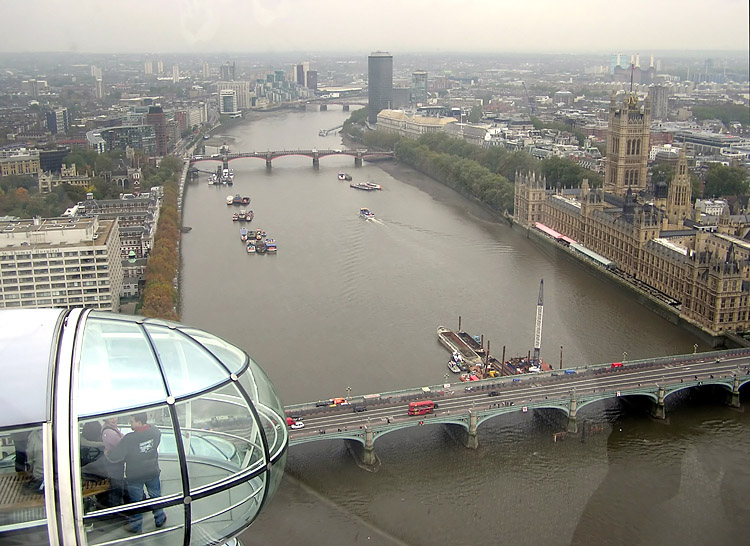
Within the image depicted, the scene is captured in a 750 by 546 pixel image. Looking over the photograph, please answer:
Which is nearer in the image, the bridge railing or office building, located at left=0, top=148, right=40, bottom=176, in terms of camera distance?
the bridge railing

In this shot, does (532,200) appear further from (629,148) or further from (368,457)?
(368,457)

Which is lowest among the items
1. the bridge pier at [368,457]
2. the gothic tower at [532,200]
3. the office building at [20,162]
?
the bridge pier at [368,457]

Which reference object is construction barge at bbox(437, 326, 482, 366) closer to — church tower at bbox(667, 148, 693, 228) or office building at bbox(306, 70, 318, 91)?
church tower at bbox(667, 148, 693, 228)

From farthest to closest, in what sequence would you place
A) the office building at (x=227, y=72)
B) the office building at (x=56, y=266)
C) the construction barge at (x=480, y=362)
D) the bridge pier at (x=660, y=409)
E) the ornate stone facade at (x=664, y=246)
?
1. the office building at (x=227, y=72)
2. the ornate stone facade at (x=664, y=246)
3. the office building at (x=56, y=266)
4. the construction barge at (x=480, y=362)
5. the bridge pier at (x=660, y=409)

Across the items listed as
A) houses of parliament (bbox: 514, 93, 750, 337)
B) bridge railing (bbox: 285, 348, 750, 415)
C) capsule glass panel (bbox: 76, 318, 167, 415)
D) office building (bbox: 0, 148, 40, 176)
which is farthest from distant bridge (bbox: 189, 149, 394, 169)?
capsule glass panel (bbox: 76, 318, 167, 415)

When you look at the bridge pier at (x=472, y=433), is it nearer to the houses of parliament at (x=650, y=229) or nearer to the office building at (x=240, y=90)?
the houses of parliament at (x=650, y=229)

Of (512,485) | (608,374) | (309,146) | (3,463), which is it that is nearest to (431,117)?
(309,146)

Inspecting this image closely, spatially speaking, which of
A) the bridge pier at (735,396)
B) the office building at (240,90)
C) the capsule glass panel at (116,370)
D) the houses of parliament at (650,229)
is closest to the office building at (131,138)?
the office building at (240,90)

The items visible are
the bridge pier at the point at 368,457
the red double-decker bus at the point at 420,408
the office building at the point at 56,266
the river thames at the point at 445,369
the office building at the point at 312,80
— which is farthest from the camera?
Answer: the office building at the point at 312,80
